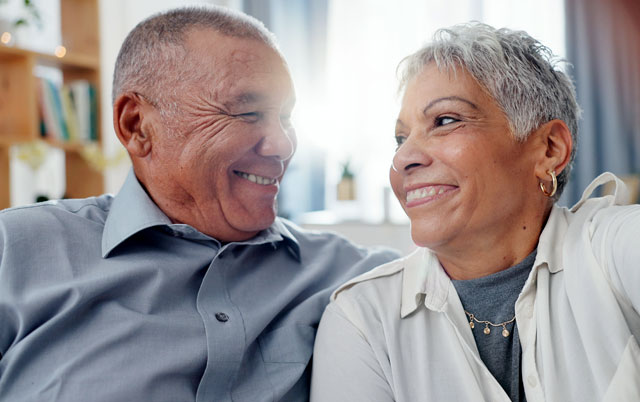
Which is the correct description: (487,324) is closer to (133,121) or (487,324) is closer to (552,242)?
(552,242)

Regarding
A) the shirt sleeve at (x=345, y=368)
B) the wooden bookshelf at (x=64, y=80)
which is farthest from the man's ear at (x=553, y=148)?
the wooden bookshelf at (x=64, y=80)

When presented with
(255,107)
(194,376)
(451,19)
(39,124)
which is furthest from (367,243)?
(194,376)

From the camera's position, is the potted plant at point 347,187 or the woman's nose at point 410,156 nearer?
the woman's nose at point 410,156

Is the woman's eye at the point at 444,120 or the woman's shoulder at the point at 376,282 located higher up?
the woman's eye at the point at 444,120

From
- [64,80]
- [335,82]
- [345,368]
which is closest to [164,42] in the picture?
[345,368]

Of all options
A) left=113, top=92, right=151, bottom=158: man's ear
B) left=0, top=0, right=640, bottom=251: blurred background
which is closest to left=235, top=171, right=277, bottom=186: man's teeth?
left=113, top=92, right=151, bottom=158: man's ear

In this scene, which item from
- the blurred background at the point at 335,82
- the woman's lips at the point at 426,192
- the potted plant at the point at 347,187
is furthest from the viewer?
the potted plant at the point at 347,187

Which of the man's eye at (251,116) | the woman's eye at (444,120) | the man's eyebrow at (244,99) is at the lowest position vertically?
the woman's eye at (444,120)

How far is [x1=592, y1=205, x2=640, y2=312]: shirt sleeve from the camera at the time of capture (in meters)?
1.03

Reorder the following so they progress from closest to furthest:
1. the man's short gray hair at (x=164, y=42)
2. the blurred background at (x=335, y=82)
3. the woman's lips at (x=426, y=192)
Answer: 1. the woman's lips at (x=426, y=192)
2. the man's short gray hair at (x=164, y=42)
3. the blurred background at (x=335, y=82)

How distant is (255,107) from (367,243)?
2416 mm

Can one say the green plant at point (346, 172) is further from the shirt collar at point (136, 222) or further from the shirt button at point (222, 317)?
the shirt button at point (222, 317)

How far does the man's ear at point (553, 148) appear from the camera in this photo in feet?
4.19

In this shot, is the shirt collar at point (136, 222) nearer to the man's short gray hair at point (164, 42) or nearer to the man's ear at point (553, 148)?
the man's short gray hair at point (164, 42)
